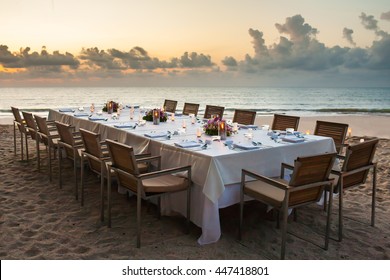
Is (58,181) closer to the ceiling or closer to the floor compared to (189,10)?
closer to the floor

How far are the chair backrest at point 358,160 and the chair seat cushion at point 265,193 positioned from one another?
25.3 inches

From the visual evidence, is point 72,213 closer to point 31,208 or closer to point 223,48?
point 31,208

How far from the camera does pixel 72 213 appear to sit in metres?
3.95

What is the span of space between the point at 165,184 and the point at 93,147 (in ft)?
3.06

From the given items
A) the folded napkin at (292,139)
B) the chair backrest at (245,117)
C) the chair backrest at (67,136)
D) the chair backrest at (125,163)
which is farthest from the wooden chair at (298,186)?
the chair backrest at (245,117)

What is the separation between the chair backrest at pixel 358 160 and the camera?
327 centimetres

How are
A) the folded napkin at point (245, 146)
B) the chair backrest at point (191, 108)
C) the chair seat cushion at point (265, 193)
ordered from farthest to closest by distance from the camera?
1. the chair backrest at point (191, 108)
2. the folded napkin at point (245, 146)
3. the chair seat cushion at point (265, 193)

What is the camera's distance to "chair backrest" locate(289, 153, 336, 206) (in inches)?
111

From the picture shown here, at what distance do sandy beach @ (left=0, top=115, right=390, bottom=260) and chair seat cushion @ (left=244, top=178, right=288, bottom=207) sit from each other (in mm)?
425

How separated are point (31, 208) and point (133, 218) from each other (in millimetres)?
1153

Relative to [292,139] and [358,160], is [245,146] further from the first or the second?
[358,160]

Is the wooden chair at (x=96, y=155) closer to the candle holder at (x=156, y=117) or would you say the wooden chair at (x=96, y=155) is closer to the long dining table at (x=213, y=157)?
the long dining table at (x=213, y=157)

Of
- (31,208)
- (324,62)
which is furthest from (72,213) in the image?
(324,62)

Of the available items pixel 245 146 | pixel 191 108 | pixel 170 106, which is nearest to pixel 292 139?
pixel 245 146
